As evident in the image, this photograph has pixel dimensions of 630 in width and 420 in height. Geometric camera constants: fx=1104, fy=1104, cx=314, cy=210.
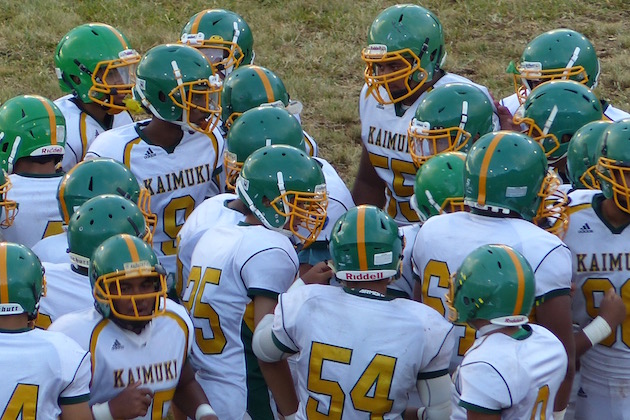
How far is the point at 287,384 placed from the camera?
→ 5.08 metres

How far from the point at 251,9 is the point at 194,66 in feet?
19.3

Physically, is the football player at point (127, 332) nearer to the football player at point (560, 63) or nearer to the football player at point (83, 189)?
the football player at point (83, 189)

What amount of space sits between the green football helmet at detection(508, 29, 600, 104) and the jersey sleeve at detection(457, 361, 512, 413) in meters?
2.69

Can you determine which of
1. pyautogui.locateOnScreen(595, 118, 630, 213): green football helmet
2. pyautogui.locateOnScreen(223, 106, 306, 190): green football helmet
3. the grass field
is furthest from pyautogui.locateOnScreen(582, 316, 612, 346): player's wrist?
the grass field

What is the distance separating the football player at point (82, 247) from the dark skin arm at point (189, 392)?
54 centimetres

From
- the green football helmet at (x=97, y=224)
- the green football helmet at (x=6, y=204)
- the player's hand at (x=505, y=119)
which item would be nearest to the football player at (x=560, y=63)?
the player's hand at (x=505, y=119)

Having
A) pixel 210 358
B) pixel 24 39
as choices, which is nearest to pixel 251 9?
pixel 24 39

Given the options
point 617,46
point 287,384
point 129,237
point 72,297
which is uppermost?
point 129,237

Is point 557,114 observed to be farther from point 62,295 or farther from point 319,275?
point 62,295

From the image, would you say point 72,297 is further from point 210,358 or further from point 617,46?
point 617,46

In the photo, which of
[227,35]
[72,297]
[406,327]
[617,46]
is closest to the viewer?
[406,327]

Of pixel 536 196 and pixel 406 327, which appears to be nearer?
pixel 406 327

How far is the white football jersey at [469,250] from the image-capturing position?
4.84m

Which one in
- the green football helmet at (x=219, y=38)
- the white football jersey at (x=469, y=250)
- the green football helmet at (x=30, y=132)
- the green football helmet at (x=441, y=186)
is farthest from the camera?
the green football helmet at (x=219, y=38)
